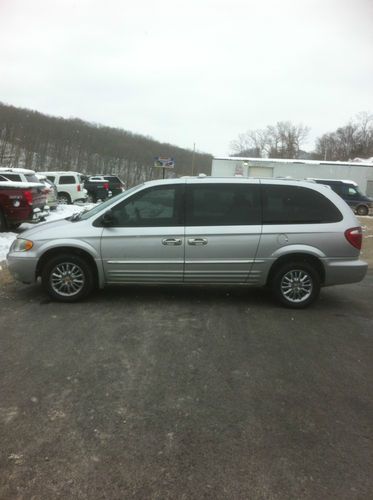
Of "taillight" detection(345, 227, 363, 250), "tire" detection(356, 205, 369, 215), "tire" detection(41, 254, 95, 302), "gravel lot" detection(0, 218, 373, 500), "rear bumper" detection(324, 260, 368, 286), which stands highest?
"tire" detection(356, 205, 369, 215)

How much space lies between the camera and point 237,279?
5.68 m

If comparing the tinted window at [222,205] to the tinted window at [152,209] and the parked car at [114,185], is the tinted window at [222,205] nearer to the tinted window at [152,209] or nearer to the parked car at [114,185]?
the tinted window at [152,209]

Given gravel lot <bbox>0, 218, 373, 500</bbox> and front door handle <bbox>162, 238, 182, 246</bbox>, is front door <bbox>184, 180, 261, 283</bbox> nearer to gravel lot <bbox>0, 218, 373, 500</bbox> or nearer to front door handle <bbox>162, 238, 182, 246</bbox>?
front door handle <bbox>162, 238, 182, 246</bbox>

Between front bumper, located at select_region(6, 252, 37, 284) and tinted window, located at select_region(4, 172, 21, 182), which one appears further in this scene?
tinted window, located at select_region(4, 172, 21, 182)

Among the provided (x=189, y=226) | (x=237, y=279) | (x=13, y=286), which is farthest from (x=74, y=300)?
(x=237, y=279)

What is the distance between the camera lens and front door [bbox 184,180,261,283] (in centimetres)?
554

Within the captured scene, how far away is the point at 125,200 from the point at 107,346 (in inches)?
87.1

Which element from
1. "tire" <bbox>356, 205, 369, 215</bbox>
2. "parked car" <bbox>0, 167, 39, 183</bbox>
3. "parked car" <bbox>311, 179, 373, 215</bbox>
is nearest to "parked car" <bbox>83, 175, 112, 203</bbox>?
"parked car" <bbox>0, 167, 39, 183</bbox>

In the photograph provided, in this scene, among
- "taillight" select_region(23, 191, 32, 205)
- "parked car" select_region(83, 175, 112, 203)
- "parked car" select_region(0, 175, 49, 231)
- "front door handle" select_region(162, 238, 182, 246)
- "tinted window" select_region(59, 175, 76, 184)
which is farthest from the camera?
"parked car" select_region(83, 175, 112, 203)

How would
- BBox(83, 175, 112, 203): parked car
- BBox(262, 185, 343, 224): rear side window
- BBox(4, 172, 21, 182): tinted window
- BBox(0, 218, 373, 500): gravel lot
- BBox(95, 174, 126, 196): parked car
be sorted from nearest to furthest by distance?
BBox(0, 218, 373, 500): gravel lot, BBox(262, 185, 343, 224): rear side window, BBox(4, 172, 21, 182): tinted window, BBox(83, 175, 112, 203): parked car, BBox(95, 174, 126, 196): parked car

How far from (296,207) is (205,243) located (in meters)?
1.35

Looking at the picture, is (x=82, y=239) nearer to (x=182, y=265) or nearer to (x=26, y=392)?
(x=182, y=265)

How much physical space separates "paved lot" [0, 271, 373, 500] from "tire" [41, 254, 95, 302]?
0.20 meters

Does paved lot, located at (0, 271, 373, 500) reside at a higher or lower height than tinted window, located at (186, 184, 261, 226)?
lower
